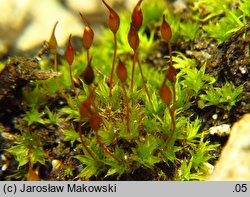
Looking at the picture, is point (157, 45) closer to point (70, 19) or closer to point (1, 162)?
point (70, 19)

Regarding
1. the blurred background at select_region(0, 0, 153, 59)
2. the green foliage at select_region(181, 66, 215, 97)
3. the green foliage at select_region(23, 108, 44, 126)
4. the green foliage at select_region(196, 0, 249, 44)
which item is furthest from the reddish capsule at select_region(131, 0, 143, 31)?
the blurred background at select_region(0, 0, 153, 59)

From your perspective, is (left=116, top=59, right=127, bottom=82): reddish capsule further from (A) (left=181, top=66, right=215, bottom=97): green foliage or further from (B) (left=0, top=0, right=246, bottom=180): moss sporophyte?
(A) (left=181, top=66, right=215, bottom=97): green foliage

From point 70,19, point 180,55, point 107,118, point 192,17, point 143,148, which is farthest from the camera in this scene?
point 70,19

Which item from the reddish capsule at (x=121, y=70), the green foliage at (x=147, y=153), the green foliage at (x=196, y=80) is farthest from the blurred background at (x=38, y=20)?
the green foliage at (x=147, y=153)

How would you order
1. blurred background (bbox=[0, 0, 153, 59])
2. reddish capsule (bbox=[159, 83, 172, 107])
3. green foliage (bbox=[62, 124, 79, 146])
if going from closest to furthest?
reddish capsule (bbox=[159, 83, 172, 107]) → green foliage (bbox=[62, 124, 79, 146]) → blurred background (bbox=[0, 0, 153, 59])

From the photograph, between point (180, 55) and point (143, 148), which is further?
point (180, 55)

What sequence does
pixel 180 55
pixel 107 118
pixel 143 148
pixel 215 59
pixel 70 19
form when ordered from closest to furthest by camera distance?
pixel 143 148 → pixel 107 118 → pixel 215 59 → pixel 180 55 → pixel 70 19

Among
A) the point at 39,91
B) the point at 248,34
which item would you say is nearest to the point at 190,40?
the point at 248,34

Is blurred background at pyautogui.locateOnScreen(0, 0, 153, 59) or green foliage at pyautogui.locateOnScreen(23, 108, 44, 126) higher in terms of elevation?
blurred background at pyautogui.locateOnScreen(0, 0, 153, 59)

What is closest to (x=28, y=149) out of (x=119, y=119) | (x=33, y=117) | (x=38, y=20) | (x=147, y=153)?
(x=33, y=117)
